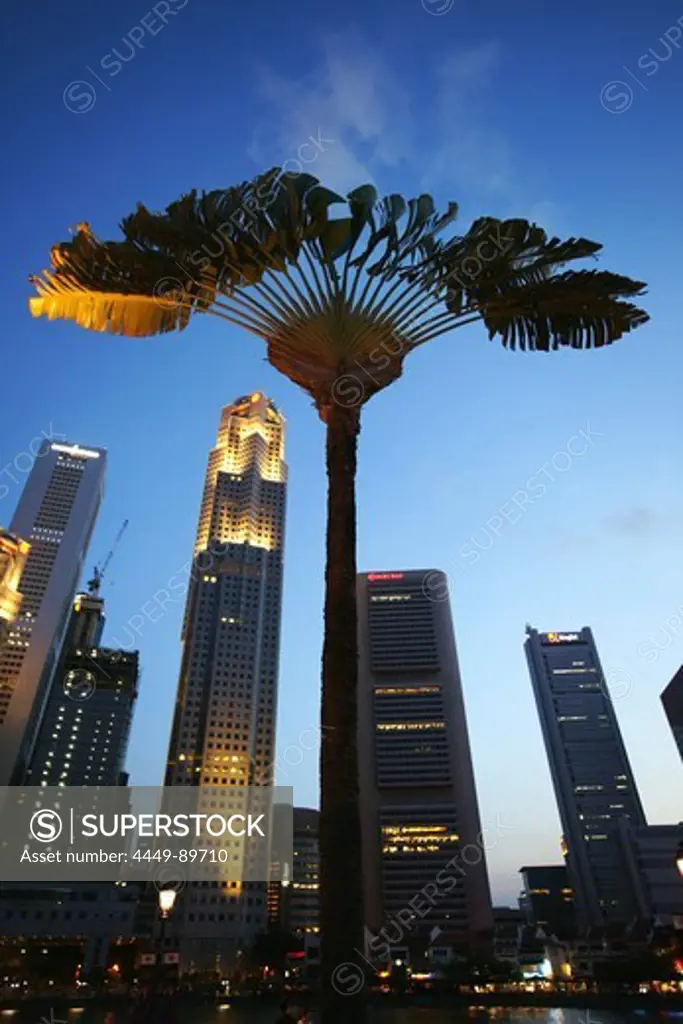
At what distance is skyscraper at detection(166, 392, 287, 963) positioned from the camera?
9144cm

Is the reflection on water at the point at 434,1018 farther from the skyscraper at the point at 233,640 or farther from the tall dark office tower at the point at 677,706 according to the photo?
the skyscraper at the point at 233,640

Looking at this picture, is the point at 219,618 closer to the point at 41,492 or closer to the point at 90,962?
the point at 90,962

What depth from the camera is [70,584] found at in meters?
149

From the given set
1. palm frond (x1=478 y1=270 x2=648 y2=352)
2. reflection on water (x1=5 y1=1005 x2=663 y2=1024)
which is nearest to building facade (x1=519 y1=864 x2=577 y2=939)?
reflection on water (x1=5 y1=1005 x2=663 y2=1024)

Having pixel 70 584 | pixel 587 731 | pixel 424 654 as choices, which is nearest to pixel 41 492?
pixel 70 584

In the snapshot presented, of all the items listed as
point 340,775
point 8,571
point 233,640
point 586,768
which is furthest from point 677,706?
point 8,571

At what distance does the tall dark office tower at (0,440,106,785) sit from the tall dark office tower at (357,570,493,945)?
242ft

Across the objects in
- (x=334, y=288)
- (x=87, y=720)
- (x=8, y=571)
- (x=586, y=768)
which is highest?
(x=87, y=720)

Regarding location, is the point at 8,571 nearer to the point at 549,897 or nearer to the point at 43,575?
the point at 43,575

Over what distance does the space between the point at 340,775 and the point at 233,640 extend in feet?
378

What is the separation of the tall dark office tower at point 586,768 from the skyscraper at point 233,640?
7595cm

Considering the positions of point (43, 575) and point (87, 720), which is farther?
point (87, 720)

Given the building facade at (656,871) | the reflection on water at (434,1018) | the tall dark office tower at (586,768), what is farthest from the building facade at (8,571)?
the tall dark office tower at (586,768)

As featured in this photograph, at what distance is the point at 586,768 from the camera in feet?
484
